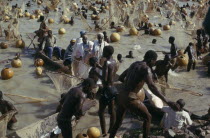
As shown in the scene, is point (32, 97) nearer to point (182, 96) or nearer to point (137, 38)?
point (182, 96)

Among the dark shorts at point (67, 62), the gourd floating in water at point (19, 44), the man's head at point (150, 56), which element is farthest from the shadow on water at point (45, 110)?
the gourd floating in water at point (19, 44)

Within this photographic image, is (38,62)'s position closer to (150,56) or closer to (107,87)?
(107,87)

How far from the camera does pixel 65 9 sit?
22.6m

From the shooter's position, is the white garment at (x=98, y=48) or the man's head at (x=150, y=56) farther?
the white garment at (x=98, y=48)

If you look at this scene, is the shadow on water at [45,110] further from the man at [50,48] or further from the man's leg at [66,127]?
the man at [50,48]

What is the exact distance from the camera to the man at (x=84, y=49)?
10.5 m

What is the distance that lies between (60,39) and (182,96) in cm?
894

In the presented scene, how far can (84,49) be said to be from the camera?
1059cm

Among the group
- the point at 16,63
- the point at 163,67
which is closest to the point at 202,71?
the point at 163,67

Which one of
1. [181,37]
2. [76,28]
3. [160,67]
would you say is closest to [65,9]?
[76,28]

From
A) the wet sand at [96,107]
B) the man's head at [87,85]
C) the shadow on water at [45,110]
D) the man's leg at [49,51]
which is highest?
the man's head at [87,85]

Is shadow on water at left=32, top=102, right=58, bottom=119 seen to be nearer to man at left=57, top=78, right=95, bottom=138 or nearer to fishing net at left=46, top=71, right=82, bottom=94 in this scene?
fishing net at left=46, top=71, right=82, bottom=94

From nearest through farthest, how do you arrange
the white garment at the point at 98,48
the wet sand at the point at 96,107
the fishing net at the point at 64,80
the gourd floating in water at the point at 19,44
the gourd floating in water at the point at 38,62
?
the wet sand at the point at 96,107, the fishing net at the point at 64,80, the white garment at the point at 98,48, the gourd floating in water at the point at 38,62, the gourd floating in water at the point at 19,44

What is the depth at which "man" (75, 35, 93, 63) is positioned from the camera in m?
10.5
